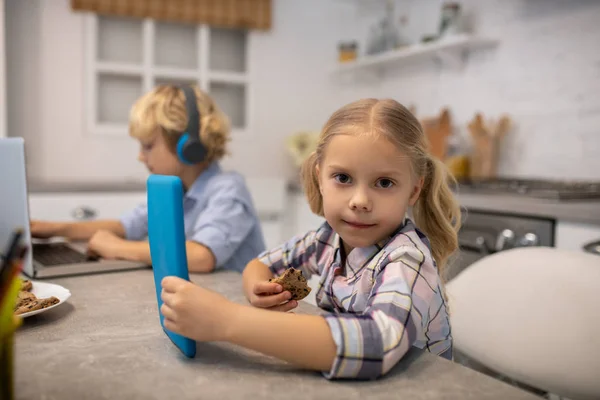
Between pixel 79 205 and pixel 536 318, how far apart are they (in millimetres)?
2124

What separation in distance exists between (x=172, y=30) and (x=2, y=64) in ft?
3.28

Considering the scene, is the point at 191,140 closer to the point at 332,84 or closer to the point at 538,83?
the point at 538,83

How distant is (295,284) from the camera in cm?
81

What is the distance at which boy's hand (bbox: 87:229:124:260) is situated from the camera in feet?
4.15

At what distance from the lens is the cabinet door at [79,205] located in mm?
2477

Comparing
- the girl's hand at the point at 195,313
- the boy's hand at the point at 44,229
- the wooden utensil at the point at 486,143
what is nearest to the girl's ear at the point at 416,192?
the girl's hand at the point at 195,313

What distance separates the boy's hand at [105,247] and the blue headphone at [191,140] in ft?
0.91

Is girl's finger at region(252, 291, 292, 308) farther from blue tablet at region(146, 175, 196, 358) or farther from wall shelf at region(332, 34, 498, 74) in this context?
wall shelf at region(332, 34, 498, 74)

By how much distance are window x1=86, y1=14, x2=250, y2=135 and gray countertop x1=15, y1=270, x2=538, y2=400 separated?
99.1 inches

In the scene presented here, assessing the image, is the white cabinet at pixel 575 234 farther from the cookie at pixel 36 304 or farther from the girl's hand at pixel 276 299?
the cookie at pixel 36 304

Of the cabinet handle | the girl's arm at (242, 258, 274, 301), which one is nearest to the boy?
the girl's arm at (242, 258, 274, 301)

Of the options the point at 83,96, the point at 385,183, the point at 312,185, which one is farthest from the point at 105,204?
the point at 385,183

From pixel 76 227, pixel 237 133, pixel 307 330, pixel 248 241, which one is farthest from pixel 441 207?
pixel 237 133

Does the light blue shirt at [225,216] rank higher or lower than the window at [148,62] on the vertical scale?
lower
